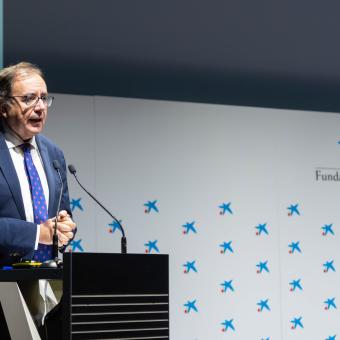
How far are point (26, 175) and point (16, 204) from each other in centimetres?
10

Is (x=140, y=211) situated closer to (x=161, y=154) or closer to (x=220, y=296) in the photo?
(x=161, y=154)

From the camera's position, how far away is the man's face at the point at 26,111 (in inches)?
99.2

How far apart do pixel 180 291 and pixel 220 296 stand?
10.8 inches

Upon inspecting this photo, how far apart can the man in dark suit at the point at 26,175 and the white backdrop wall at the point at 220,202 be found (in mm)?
2271

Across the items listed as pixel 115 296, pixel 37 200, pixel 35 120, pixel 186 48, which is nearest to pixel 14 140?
pixel 35 120

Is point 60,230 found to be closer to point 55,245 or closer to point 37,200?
point 55,245

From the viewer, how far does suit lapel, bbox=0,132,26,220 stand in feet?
7.89

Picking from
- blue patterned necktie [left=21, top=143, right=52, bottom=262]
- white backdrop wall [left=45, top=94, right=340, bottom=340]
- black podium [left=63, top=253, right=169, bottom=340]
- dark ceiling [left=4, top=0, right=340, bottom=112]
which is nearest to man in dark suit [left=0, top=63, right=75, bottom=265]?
blue patterned necktie [left=21, top=143, right=52, bottom=262]

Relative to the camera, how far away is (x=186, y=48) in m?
5.67

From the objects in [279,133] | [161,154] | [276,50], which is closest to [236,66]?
[276,50]

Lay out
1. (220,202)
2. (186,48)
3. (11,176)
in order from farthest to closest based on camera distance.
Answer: (186,48), (220,202), (11,176)

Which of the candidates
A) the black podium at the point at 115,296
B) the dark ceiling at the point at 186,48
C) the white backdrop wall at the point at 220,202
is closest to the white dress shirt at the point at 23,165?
the black podium at the point at 115,296

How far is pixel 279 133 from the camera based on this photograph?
5.43 m

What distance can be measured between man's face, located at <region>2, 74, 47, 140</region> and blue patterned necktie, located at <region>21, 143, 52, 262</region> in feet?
0.18
